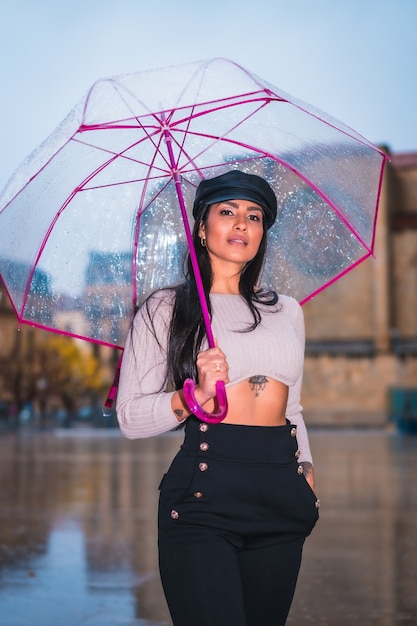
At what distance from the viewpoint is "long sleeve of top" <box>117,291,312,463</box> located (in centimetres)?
331

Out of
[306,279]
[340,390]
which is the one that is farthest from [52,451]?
[340,390]

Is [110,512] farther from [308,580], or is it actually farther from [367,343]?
[367,343]

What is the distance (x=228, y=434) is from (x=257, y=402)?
15 cm

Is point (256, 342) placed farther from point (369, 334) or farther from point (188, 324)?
point (369, 334)

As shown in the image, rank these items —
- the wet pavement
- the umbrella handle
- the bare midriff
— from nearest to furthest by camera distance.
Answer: the umbrella handle, the bare midriff, the wet pavement

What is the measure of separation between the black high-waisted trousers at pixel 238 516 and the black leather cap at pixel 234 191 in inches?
27.6

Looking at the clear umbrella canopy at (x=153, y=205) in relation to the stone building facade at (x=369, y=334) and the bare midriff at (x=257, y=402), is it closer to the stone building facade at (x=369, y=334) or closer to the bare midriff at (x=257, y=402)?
the bare midriff at (x=257, y=402)

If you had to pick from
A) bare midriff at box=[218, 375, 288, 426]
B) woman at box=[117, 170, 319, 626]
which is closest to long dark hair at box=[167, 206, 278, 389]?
woman at box=[117, 170, 319, 626]

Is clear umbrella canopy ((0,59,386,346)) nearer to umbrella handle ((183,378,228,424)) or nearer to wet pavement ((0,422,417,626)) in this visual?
umbrella handle ((183,378,228,424))

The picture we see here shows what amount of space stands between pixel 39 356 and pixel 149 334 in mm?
81132

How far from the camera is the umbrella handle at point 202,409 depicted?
310cm

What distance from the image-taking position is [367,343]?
208ft

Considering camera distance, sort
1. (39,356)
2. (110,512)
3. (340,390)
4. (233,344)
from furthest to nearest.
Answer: (39,356), (340,390), (110,512), (233,344)

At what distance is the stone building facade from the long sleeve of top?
57.3 metres
